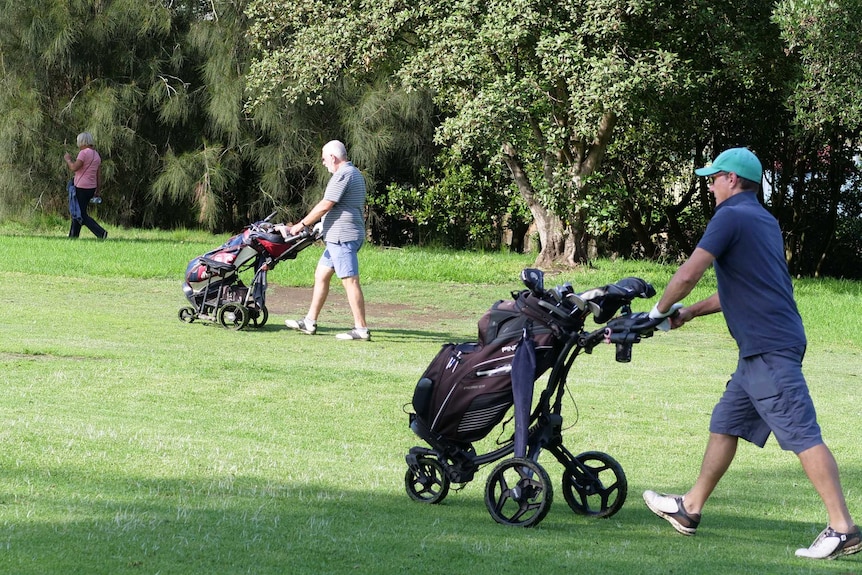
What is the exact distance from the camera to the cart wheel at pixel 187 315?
48.5 feet

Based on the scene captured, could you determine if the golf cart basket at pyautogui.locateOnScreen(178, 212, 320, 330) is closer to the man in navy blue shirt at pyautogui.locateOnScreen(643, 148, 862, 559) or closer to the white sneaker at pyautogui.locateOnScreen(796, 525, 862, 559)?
the man in navy blue shirt at pyautogui.locateOnScreen(643, 148, 862, 559)

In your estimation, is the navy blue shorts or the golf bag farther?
the golf bag

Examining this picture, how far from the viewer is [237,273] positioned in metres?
14.4

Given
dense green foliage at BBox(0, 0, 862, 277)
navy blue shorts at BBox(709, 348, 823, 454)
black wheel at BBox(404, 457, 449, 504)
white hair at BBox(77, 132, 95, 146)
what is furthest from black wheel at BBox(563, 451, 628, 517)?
white hair at BBox(77, 132, 95, 146)

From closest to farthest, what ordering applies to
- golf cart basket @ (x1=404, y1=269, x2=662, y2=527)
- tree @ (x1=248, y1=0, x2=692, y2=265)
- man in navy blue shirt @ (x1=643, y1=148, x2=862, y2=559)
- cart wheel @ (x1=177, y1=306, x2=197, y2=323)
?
1. man in navy blue shirt @ (x1=643, y1=148, x2=862, y2=559)
2. golf cart basket @ (x1=404, y1=269, x2=662, y2=527)
3. cart wheel @ (x1=177, y1=306, x2=197, y2=323)
4. tree @ (x1=248, y1=0, x2=692, y2=265)

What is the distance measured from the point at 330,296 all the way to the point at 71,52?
1346 cm

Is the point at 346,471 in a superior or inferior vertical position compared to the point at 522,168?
inferior

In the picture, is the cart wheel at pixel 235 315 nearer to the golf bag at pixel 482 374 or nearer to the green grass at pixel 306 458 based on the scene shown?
the green grass at pixel 306 458

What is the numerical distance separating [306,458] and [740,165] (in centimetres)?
319

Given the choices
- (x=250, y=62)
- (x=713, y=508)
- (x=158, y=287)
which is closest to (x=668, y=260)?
(x=250, y=62)

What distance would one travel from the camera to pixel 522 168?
26234 mm

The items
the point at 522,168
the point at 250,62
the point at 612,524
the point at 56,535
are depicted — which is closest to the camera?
the point at 56,535

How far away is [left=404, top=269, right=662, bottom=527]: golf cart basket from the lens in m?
5.92

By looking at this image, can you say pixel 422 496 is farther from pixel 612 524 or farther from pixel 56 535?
pixel 56 535
